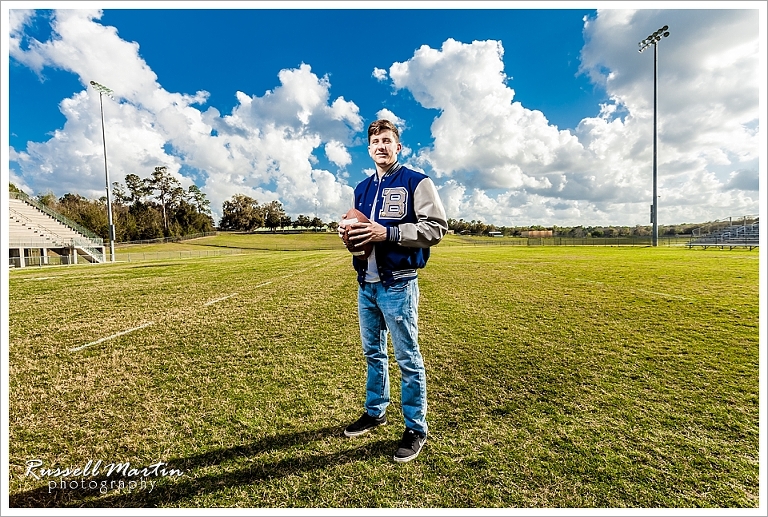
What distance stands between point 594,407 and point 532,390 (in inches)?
18.4

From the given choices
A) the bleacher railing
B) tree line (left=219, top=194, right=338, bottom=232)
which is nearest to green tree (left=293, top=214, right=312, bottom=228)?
tree line (left=219, top=194, right=338, bottom=232)

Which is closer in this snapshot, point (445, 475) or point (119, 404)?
point (445, 475)

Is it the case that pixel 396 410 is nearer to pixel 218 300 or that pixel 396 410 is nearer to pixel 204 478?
pixel 204 478

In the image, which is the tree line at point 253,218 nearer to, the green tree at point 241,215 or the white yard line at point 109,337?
the green tree at point 241,215

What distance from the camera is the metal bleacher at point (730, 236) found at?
95.8ft

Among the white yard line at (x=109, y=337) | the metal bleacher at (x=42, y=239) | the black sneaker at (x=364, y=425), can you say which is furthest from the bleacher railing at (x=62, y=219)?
the black sneaker at (x=364, y=425)

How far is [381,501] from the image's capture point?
1824 mm

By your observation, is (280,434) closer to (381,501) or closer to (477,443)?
(381,501)

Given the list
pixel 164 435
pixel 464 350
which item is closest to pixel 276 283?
pixel 464 350

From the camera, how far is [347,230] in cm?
220

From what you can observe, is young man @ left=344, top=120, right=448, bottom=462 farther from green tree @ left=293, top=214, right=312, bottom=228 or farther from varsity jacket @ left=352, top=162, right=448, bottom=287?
green tree @ left=293, top=214, right=312, bottom=228

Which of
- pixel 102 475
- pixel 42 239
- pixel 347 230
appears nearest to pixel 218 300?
pixel 102 475

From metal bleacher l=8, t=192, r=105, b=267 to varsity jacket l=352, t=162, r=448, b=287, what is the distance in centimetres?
3172

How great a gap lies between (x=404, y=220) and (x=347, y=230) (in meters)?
0.36
